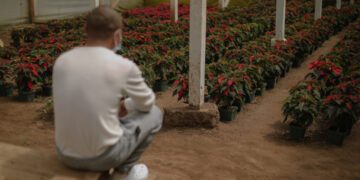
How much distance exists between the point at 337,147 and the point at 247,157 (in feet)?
3.93

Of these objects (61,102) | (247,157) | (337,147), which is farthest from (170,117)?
(61,102)

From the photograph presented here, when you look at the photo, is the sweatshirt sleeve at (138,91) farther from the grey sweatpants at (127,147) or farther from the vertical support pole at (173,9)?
the vertical support pole at (173,9)

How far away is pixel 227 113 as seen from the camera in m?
5.50

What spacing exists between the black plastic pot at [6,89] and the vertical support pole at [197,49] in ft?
11.8

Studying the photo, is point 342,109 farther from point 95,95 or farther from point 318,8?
point 318,8

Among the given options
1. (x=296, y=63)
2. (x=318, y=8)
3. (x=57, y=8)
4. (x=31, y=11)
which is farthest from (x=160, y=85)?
(x=57, y=8)

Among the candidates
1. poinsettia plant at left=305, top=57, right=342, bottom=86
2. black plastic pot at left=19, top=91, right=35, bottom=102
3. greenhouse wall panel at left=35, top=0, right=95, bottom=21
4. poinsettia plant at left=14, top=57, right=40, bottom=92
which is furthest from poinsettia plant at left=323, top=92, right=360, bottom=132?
greenhouse wall panel at left=35, top=0, right=95, bottom=21

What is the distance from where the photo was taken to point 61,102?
2.23 metres

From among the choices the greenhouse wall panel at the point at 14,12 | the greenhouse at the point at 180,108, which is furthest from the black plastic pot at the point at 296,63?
the greenhouse wall panel at the point at 14,12

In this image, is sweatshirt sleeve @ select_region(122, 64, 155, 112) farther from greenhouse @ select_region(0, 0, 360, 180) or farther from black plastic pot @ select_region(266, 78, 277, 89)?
A: black plastic pot @ select_region(266, 78, 277, 89)

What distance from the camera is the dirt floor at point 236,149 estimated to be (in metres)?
3.95

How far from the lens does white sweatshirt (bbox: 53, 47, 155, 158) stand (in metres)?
2.17

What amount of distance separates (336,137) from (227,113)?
1.53m

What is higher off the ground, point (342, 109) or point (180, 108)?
point (342, 109)
